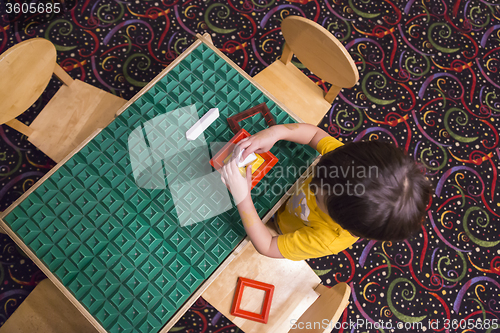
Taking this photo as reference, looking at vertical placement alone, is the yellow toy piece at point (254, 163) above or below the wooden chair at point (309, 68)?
below

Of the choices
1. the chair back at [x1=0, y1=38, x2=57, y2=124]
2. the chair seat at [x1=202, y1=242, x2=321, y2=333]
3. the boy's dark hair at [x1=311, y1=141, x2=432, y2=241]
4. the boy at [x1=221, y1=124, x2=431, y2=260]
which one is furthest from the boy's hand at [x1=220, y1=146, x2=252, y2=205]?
the chair back at [x1=0, y1=38, x2=57, y2=124]

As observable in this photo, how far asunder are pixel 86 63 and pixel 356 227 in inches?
69.0

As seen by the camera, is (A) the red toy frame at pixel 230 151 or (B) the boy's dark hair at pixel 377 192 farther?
(A) the red toy frame at pixel 230 151

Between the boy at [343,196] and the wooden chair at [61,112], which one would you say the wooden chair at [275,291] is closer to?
the boy at [343,196]

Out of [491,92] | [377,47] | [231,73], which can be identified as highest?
[491,92]

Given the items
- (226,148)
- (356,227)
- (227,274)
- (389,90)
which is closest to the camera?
(356,227)

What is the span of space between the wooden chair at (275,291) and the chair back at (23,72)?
951mm

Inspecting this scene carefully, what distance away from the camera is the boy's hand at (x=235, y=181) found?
3.10 ft

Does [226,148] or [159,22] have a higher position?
[159,22]

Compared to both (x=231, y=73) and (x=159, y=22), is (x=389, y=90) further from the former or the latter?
(x=159, y=22)

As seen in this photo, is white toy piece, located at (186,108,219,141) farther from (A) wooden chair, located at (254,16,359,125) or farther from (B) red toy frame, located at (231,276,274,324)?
(B) red toy frame, located at (231,276,274,324)

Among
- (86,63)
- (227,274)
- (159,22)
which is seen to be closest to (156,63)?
(159,22)

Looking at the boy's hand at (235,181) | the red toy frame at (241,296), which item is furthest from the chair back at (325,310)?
the boy's hand at (235,181)

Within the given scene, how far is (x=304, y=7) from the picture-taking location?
2027 mm
